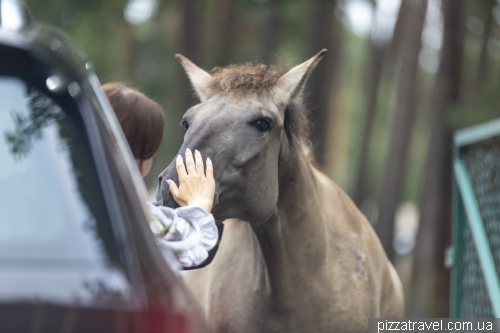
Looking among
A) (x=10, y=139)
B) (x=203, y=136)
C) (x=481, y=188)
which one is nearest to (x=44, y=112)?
(x=10, y=139)

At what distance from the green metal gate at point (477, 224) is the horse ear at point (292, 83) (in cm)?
172

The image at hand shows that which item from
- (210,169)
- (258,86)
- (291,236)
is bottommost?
(291,236)

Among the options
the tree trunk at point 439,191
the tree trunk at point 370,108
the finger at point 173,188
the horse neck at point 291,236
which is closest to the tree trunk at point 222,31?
the tree trunk at point 370,108

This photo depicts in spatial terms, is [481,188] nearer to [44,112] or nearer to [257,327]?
[257,327]

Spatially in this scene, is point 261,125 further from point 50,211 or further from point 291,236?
point 50,211

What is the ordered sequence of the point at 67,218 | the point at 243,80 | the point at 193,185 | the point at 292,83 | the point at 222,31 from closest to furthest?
the point at 67,218, the point at 193,185, the point at 243,80, the point at 292,83, the point at 222,31

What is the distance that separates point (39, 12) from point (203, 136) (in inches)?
378

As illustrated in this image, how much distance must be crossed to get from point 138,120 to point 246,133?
0.94 m

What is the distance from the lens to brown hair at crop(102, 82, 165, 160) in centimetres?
349

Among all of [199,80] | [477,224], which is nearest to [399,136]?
[477,224]

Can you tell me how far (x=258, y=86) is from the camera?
10.5 ft

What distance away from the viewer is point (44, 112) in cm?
142

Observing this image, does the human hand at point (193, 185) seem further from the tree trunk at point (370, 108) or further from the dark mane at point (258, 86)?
the tree trunk at point (370, 108)

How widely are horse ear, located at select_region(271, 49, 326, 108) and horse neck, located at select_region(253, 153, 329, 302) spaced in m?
0.39
